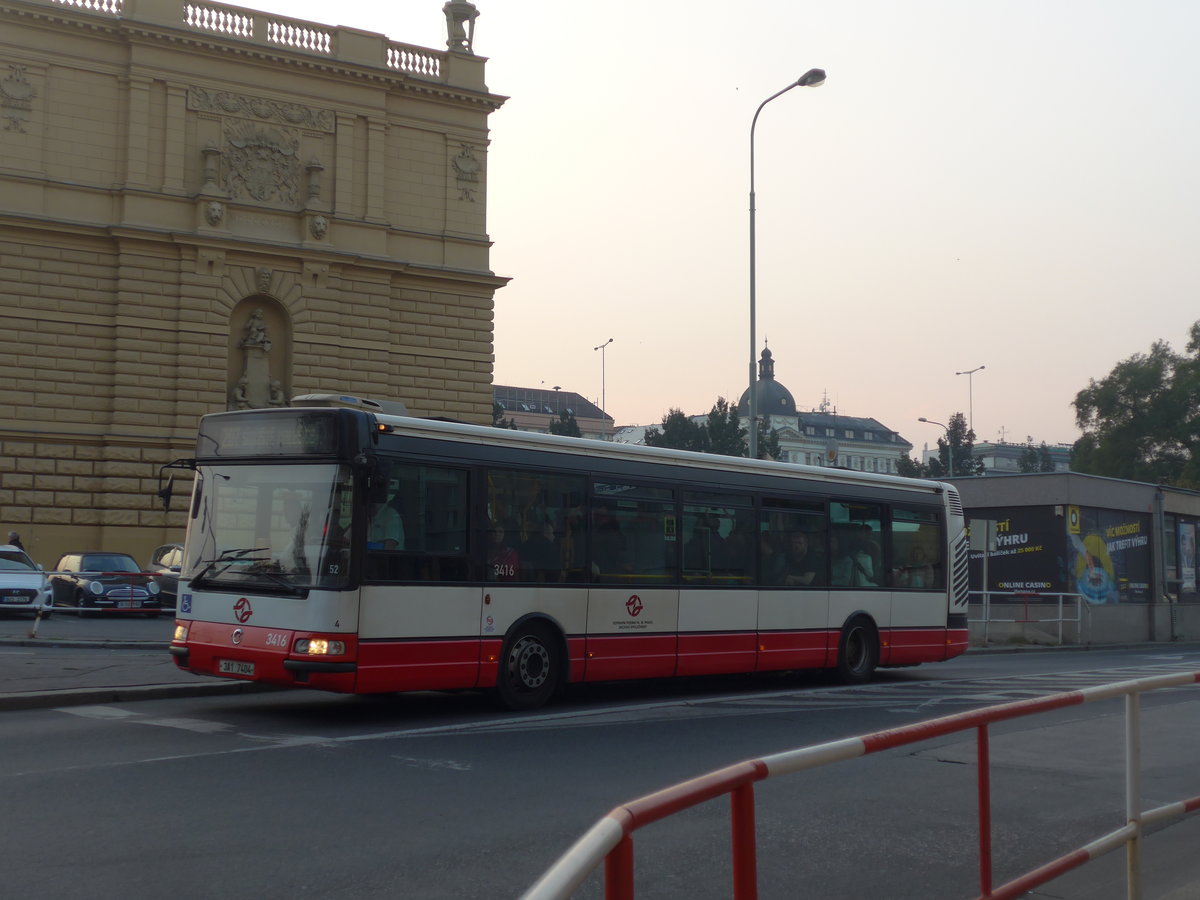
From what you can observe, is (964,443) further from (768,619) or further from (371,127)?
(768,619)

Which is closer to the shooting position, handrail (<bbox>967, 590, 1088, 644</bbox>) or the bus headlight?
the bus headlight

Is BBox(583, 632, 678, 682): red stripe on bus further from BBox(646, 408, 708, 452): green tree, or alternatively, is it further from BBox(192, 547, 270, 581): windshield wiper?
BBox(646, 408, 708, 452): green tree

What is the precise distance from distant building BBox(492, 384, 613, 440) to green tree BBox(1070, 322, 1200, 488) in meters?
62.9

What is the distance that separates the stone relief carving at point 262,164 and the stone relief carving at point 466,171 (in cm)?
510

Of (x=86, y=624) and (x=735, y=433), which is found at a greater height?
(x=735, y=433)

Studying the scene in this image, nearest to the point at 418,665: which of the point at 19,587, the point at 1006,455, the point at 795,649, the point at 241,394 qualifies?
the point at 795,649

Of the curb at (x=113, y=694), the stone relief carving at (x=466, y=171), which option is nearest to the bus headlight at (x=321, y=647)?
the curb at (x=113, y=694)

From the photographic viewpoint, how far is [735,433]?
300ft

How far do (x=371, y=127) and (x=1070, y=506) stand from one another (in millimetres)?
22122

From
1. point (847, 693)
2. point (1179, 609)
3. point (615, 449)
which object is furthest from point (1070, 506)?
point (615, 449)

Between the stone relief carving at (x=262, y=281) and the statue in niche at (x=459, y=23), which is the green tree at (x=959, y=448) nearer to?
the statue in niche at (x=459, y=23)

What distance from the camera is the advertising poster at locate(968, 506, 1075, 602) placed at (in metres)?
32.7

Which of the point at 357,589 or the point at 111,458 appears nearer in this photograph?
the point at 357,589

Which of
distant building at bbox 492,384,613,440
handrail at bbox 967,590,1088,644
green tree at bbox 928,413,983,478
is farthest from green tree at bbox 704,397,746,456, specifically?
handrail at bbox 967,590,1088,644
